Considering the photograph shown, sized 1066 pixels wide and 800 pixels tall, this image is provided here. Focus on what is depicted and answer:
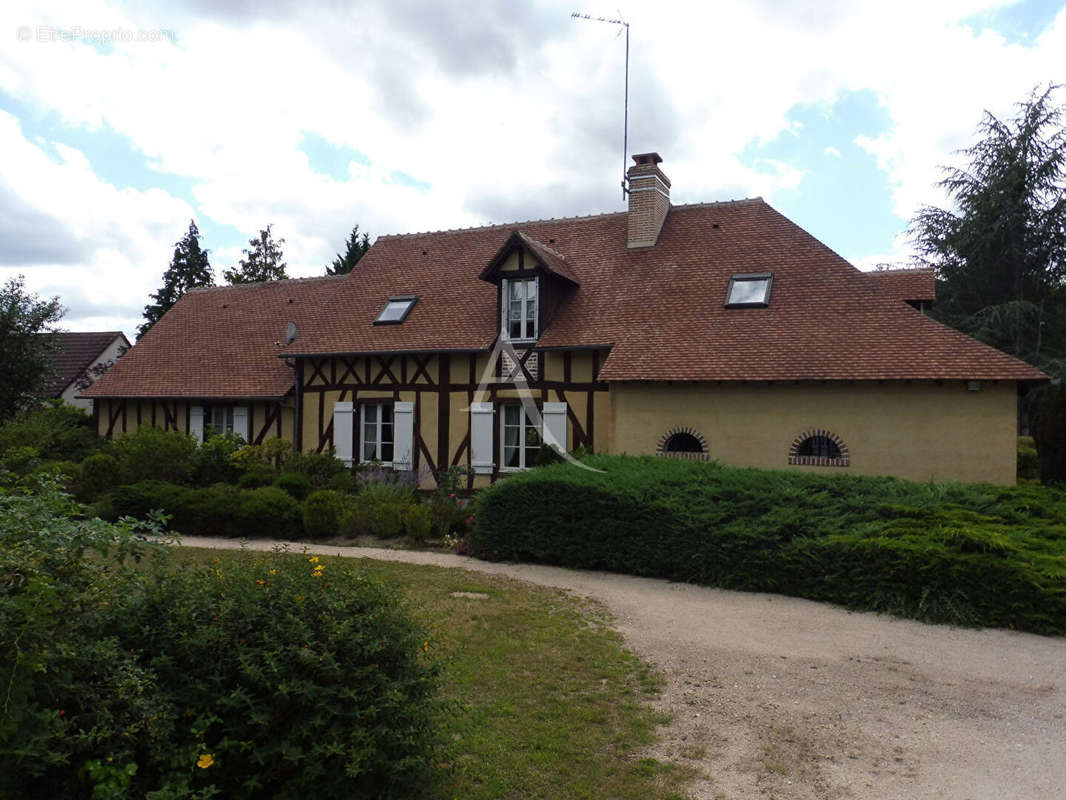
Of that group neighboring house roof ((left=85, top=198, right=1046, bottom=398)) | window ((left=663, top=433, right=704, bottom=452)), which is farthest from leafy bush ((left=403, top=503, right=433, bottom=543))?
window ((left=663, top=433, right=704, bottom=452))

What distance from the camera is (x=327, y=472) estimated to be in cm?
1463

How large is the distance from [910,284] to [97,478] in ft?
51.7

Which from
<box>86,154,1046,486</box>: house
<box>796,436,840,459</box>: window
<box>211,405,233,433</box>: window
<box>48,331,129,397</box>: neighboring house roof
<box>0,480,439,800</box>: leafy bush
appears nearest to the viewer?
<box>0,480,439,800</box>: leafy bush

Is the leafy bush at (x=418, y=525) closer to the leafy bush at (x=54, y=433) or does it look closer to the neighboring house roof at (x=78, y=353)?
the leafy bush at (x=54, y=433)

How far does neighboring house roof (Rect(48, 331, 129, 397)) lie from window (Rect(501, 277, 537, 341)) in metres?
20.1

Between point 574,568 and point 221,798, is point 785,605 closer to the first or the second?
point 574,568

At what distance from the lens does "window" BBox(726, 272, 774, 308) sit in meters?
13.6

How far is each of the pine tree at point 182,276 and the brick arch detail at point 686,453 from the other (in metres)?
32.0

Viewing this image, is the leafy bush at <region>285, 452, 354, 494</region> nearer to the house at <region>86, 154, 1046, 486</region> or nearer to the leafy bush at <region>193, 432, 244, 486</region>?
the house at <region>86, 154, 1046, 486</region>

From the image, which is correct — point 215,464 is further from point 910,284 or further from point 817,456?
point 910,284

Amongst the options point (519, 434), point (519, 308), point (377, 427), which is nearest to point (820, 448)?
point (519, 434)

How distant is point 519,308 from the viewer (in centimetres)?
1485

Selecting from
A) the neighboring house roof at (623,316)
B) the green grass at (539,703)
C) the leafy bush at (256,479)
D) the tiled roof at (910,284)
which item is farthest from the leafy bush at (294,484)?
the tiled roof at (910,284)

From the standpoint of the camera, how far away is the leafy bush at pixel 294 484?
13.0 meters
